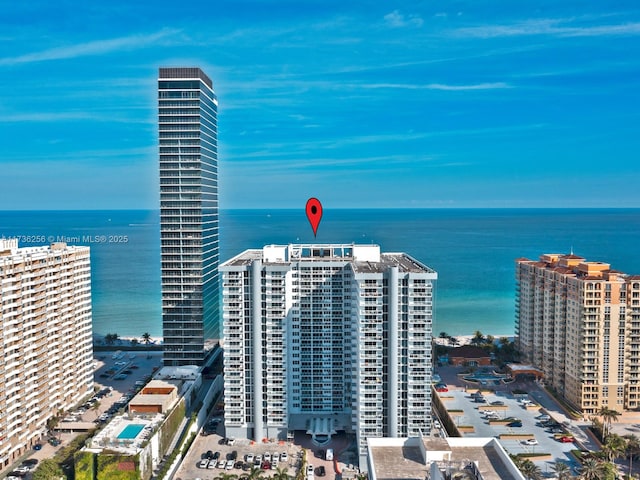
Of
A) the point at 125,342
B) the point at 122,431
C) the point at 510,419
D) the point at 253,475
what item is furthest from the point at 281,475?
the point at 125,342

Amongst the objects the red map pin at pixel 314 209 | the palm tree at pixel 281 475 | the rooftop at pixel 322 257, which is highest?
the red map pin at pixel 314 209

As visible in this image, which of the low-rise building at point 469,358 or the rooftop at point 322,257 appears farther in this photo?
the low-rise building at point 469,358

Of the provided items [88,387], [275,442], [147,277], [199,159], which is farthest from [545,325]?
[147,277]

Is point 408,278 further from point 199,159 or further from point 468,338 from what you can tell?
point 468,338

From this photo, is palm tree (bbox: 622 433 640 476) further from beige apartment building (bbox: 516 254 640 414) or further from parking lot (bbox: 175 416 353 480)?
parking lot (bbox: 175 416 353 480)

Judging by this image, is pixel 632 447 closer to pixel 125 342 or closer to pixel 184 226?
pixel 184 226

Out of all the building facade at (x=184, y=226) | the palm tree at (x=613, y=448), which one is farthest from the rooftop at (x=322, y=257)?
the palm tree at (x=613, y=448)

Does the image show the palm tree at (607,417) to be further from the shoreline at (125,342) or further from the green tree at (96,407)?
the shoreline at (125,342)

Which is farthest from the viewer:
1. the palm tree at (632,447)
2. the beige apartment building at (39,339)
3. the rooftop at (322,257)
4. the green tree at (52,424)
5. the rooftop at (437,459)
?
the rooftop at (322,257)
